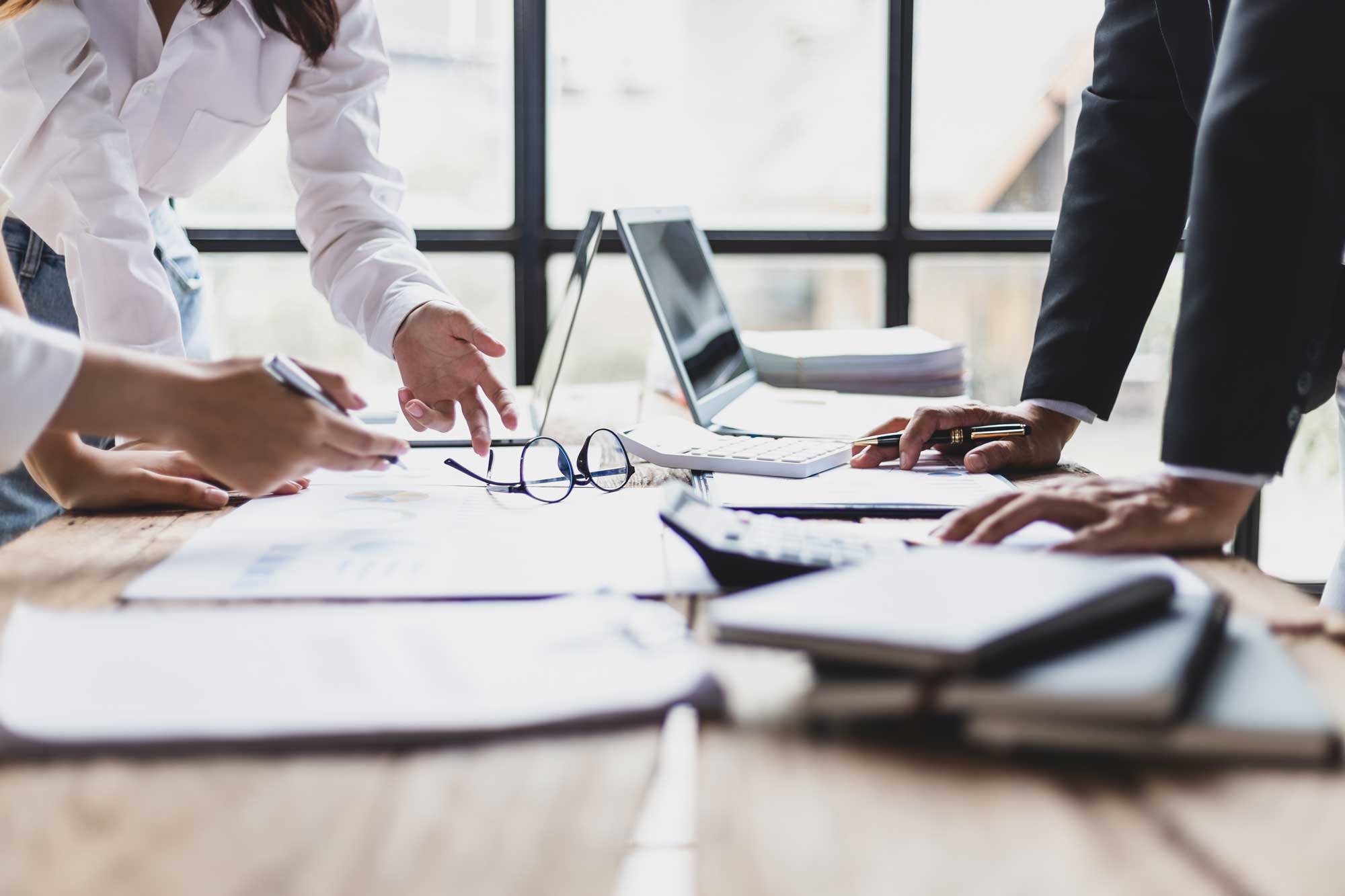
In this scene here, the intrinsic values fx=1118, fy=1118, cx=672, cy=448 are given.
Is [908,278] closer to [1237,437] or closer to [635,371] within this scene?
[635,371]

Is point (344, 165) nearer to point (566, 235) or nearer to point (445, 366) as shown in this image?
point (445, 366)

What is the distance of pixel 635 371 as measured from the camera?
303cm

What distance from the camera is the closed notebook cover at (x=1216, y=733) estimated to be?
496 mm

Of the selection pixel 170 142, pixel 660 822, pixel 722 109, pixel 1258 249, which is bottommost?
pixel 660 822

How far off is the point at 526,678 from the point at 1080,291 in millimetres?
936

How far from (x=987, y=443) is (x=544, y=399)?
26.0 inches

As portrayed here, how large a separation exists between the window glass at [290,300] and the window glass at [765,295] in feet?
0.51

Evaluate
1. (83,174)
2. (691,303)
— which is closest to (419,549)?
(83,174)

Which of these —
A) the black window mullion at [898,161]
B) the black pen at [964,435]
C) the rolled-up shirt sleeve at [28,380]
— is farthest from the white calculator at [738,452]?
the black window mullion at [898,161]

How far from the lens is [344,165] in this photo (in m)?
1.57

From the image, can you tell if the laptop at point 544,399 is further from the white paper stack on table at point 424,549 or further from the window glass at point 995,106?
the window glass at point 995,106

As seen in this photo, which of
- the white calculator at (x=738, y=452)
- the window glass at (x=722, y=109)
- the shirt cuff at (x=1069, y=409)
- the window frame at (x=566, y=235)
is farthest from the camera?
the window glass at (x=722, y=109)

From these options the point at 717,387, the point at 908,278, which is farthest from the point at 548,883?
the point at 908,278

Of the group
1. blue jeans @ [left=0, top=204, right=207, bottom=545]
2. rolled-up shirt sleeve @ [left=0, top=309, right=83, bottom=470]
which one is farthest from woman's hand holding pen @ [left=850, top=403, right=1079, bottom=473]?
blue jeans @ [left=0, top=204, right=207, bottom=545]
